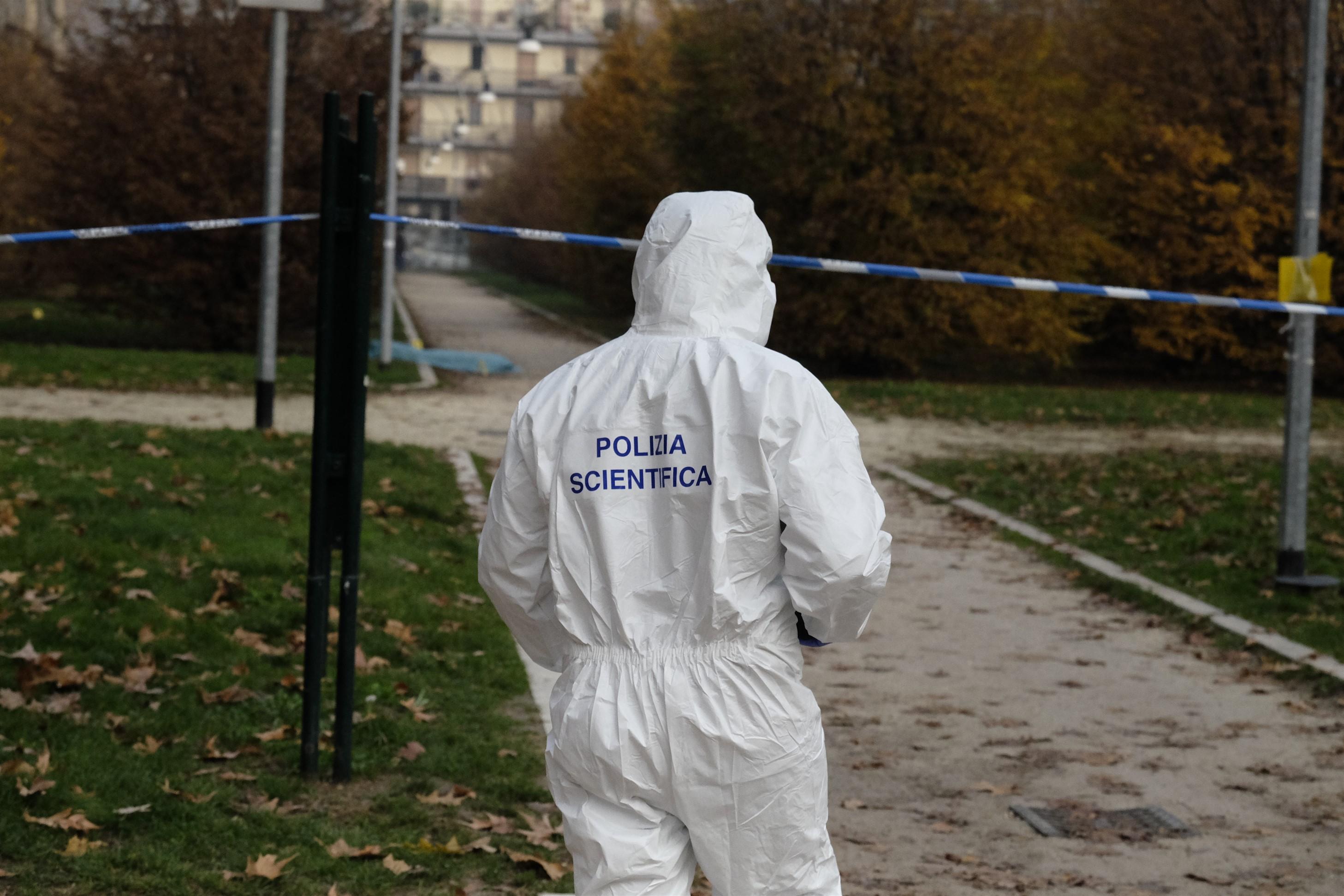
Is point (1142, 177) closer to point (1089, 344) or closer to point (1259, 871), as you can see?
point (1089, 344)

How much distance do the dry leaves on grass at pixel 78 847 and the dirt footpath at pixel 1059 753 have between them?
219 cm

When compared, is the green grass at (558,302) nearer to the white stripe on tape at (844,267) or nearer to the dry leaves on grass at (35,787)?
the white stripe on tape at (844,267)

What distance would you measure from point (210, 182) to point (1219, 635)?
63.4 ft

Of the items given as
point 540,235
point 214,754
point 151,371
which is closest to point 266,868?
point 214,754

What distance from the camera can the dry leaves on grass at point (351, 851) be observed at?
4879mm

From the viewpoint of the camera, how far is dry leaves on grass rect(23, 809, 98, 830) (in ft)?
16.1

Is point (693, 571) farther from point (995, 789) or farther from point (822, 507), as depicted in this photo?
point (995, 789)

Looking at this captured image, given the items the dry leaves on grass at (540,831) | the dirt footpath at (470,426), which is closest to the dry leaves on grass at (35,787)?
the dry leaves on grass at (540,831)

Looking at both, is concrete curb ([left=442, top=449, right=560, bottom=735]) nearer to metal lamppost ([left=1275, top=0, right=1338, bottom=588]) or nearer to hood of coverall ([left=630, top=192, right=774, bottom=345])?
hood of coverall ([left=630, top=192, right=774, bottom=345])

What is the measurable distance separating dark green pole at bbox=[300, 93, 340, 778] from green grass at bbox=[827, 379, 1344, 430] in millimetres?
15211

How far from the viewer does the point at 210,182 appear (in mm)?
24562

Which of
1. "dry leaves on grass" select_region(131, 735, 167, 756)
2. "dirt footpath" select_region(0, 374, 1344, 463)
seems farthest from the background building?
"dry leaves on grass" select_region(131, 735, 167, 756)

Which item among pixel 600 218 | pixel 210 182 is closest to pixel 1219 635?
pixel 210 182

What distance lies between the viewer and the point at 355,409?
5570 millimetres
